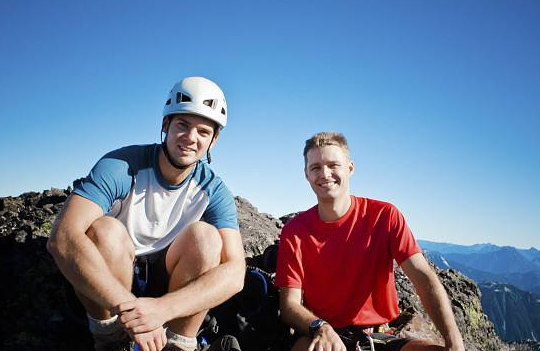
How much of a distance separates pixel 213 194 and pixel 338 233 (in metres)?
1.78

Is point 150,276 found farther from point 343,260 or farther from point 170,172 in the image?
point 343,260

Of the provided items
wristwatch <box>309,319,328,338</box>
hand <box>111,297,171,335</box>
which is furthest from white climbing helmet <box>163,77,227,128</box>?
wristwatch <box>309,319,328,338</box>

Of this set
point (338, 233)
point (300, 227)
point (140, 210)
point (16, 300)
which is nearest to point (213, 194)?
point (140, 210)

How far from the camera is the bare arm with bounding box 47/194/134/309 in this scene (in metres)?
3.38

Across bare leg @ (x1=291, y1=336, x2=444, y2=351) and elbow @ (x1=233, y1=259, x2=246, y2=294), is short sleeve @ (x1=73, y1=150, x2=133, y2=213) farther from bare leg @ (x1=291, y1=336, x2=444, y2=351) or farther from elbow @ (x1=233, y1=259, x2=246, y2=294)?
bare leg @ (x1=291, y1=336, x2=444, y2=351)

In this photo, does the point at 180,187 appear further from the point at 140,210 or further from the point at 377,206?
the point at 377,206

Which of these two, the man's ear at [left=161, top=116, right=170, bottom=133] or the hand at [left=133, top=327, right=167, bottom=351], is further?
the man's ear at [left=161, top=116, right=170, bottom=133]

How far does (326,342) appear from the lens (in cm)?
380

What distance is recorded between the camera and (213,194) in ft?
15.6

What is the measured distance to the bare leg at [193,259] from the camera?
390cm

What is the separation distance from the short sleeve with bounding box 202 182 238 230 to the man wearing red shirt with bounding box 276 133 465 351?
32.2 inches

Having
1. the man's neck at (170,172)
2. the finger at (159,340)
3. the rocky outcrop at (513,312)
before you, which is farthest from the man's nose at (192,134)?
the rocky outcrop at (513,312)

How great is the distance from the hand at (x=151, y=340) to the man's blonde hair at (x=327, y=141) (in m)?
3.01

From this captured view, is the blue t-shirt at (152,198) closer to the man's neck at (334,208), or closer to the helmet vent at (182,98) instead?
the helmet vent at (182,98)
